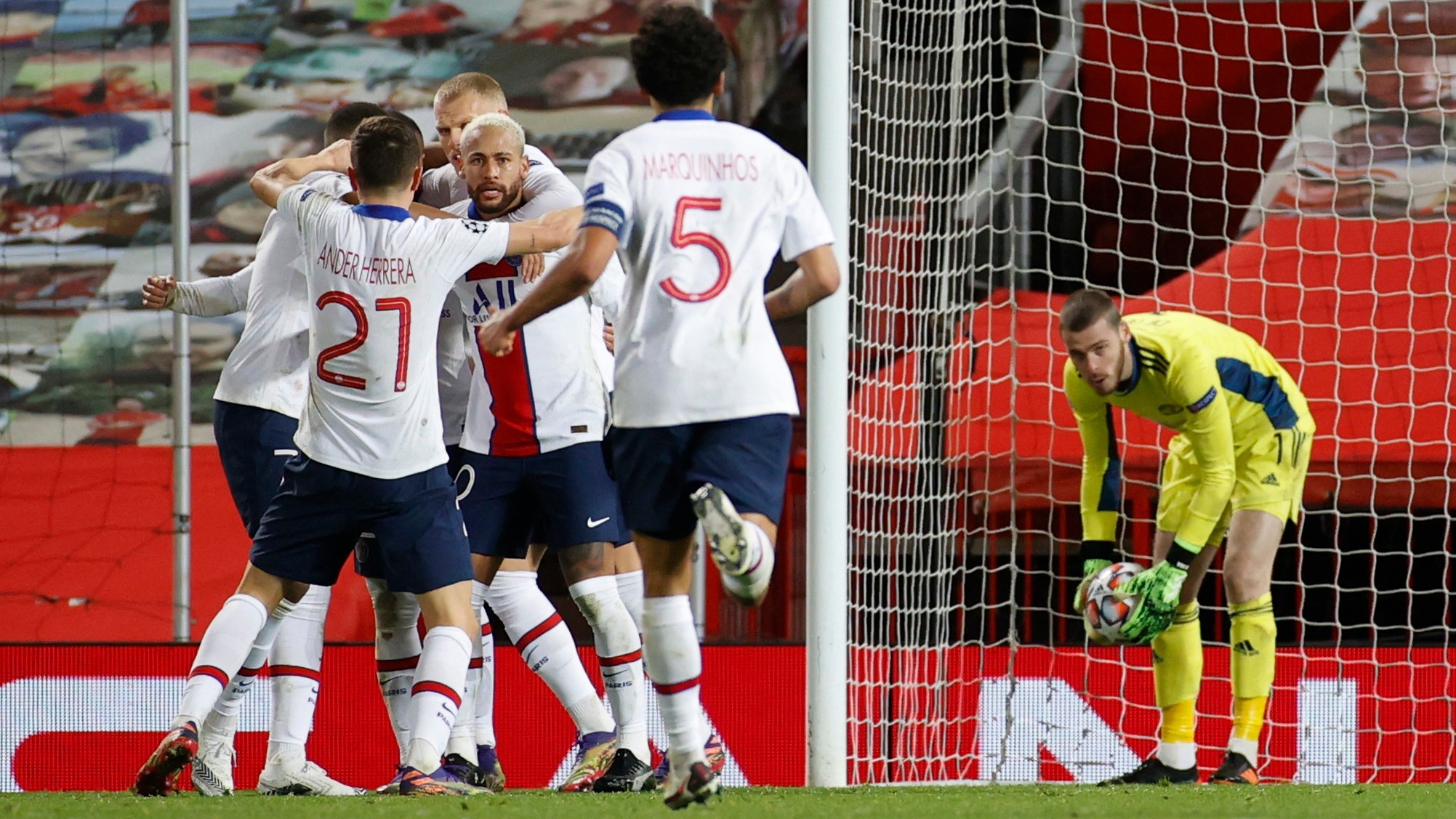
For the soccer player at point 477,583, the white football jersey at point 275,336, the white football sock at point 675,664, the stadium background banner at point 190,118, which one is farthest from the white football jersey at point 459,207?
the stadium background banner at point 190,118

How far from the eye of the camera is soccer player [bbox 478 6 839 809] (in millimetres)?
2967

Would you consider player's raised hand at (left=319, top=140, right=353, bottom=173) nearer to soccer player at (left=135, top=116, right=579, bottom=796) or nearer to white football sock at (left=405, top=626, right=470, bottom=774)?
soccer player at (left=135, top=116, right=579, bottom=796)

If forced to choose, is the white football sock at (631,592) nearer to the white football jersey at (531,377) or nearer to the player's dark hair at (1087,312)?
the white football jersey at (531,377)

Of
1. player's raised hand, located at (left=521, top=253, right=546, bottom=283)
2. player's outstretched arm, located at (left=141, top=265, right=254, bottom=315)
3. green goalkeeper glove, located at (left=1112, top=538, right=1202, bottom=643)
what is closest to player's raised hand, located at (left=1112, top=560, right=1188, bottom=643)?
green goalkeeper glove, located at (left=1112, top=538, right=1202, bottom=643)

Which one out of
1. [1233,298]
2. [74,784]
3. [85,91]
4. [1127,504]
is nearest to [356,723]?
[74,784]

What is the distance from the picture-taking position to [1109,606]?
446 centimetres

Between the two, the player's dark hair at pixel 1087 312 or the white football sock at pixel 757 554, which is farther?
the player's dark hair at pixel 1087 312

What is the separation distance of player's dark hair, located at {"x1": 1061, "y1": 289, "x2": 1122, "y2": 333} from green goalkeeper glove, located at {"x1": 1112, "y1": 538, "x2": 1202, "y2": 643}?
66 centimetres

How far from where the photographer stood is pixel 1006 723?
209 inches

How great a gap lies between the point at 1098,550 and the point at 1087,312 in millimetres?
802

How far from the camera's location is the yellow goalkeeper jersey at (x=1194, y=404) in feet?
14.8

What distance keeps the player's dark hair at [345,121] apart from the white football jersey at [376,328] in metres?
0.78

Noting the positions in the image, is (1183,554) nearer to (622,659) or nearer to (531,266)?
(622,659)

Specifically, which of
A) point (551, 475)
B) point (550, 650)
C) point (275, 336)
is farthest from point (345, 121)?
point (550, 650)
